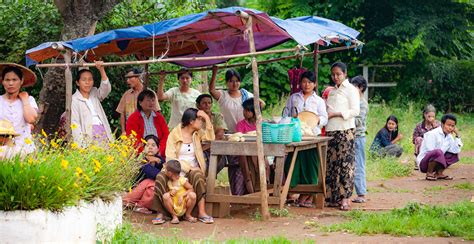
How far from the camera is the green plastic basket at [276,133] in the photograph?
32.1ft

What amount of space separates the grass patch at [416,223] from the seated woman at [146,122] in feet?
8.51

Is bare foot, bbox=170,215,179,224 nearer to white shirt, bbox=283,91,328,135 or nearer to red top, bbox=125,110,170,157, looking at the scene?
red top, bbox=125,110,170,157

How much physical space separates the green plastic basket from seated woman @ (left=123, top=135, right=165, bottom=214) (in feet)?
4.74

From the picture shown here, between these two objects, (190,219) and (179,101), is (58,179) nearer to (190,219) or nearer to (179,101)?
(190,219)

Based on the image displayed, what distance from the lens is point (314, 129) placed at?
1098 cm

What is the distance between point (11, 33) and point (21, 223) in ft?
22.2

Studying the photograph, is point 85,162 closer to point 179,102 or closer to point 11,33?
point 179,102

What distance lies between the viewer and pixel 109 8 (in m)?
11.8

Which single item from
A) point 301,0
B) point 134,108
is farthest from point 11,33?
point 301,0

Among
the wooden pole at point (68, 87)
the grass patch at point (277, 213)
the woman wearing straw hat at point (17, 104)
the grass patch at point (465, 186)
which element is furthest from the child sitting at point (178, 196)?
the grass patch at point (465, 186)

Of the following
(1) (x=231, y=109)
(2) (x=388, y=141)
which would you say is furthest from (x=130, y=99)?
(2) (x=388, y=141)

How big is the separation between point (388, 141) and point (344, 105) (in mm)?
5109

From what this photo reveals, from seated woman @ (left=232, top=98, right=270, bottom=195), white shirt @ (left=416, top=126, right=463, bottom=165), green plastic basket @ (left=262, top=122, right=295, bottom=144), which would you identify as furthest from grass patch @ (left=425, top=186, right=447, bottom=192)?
green plastic basket @ (left=262, top=122, right=295, bottom=144)

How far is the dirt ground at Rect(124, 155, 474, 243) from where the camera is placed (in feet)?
28.2
